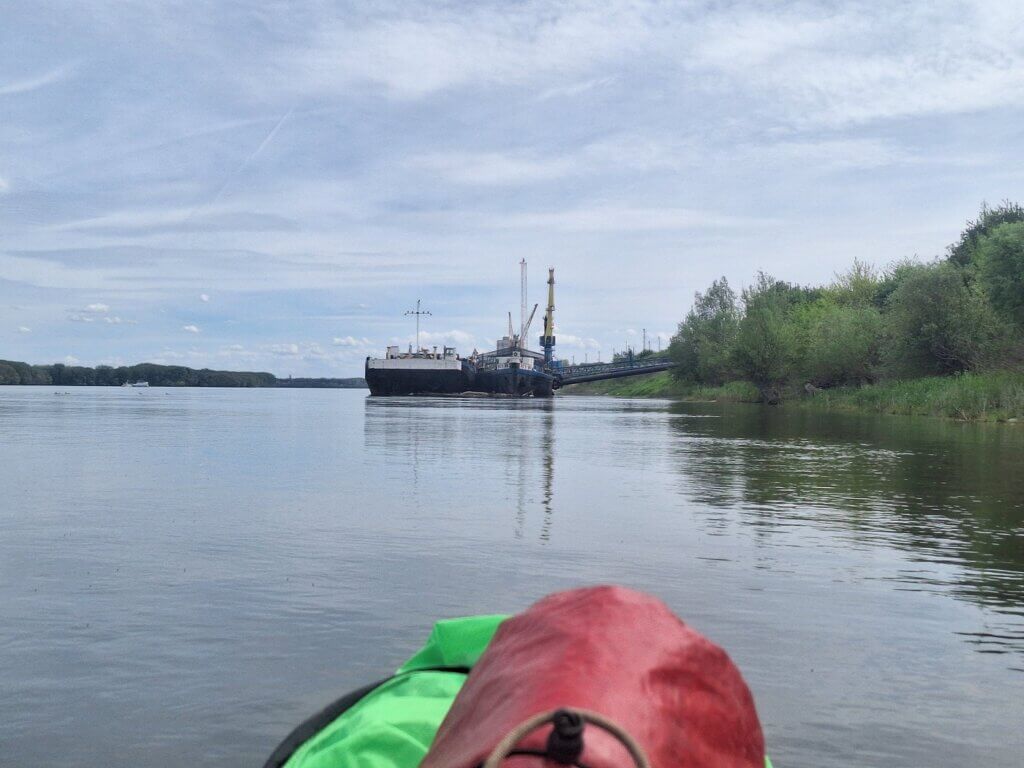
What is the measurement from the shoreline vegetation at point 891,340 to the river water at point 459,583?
86.0ft

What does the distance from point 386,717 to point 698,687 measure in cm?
144

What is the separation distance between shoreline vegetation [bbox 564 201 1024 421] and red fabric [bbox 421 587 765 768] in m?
38.4

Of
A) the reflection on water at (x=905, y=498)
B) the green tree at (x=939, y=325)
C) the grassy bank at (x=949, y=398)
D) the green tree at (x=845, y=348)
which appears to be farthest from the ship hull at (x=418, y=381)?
the reflection on water at (x=905, y=498)

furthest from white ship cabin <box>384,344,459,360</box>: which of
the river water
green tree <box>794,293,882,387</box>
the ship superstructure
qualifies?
the river water

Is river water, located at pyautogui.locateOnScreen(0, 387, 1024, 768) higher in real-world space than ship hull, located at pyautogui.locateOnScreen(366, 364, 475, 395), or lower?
lower

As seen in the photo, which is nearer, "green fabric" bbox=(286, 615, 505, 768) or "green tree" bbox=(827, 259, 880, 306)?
"green fabric" bbox=(286, 615, 505, 768)

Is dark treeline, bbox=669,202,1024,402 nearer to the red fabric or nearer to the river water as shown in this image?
the river water

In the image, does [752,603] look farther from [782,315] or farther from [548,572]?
[782,315]

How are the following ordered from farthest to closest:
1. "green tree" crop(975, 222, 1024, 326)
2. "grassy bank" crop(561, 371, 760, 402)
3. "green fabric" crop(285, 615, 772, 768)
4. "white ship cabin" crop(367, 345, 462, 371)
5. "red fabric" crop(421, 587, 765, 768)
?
"white ship cabin" crop(367, 345, 462, 371) < "grassy bank" crop(561, 371, 760, 402) < "green tree" crop(975, 222, 1024, 326) < "green fabric" crop(285, 615, 772, 768) < "red fabric" crop(421, 587, 765, 768)

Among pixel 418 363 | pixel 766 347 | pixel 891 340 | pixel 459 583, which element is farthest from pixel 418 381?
pixel 459 583

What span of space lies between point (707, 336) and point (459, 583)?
85.3m

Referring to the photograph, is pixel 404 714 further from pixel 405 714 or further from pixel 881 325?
pixel 881 325

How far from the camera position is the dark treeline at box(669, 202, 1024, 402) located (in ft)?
144

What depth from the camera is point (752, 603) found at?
24.6 feet
